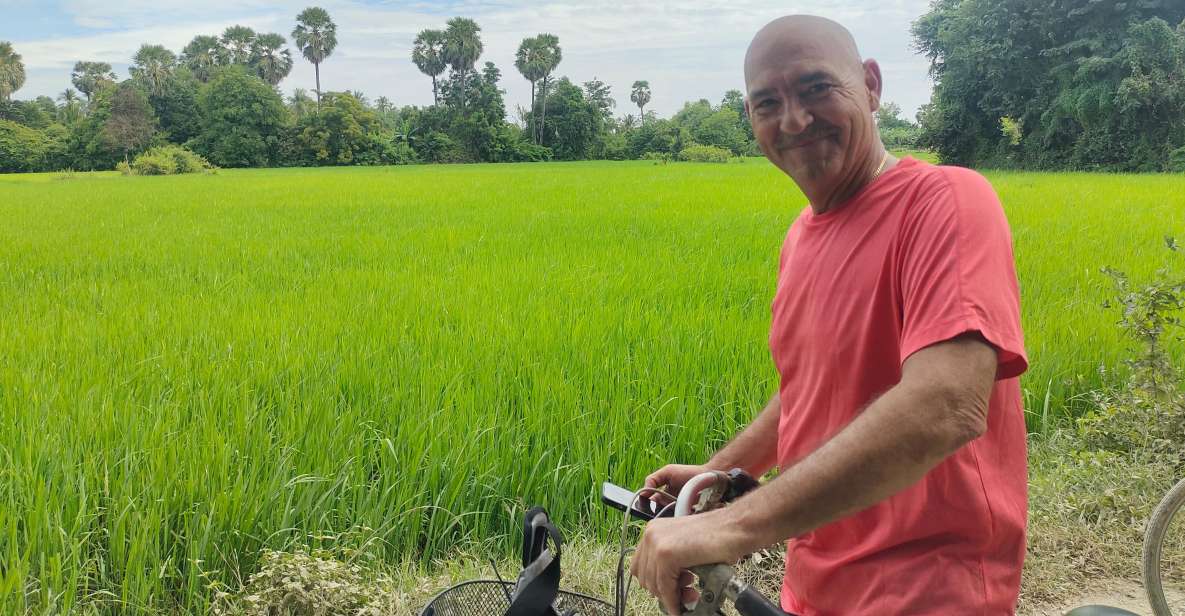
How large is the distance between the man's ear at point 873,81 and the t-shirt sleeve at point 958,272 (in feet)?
0.65

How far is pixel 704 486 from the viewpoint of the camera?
0.94 m

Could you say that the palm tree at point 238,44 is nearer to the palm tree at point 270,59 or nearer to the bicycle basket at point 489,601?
the palm tree at point 270,59

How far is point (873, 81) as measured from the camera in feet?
3.55

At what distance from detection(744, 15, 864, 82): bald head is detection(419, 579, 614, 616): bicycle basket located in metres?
0.78

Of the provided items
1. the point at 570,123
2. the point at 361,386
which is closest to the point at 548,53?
the point at 570,123

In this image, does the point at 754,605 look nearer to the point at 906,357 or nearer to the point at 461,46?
the point at 906,357

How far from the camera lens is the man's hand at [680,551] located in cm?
82

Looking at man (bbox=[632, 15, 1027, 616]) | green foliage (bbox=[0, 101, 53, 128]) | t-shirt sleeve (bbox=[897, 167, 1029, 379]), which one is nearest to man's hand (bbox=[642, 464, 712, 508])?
man (bbox=[632, 15, 1027, 616])

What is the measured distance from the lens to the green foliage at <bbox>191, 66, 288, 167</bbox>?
42.3 meters

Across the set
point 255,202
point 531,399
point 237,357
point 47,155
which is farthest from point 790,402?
point 47,155

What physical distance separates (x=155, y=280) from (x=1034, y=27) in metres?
24.5

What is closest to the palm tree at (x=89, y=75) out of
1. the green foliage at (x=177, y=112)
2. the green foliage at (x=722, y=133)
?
the green foliage at (x=177, y=112)

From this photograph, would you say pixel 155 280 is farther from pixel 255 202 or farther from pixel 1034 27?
pixel 1034 27

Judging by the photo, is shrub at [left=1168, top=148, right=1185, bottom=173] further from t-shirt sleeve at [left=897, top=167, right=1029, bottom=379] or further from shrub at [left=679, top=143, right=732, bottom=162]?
t-shirt sleeve at [left=897, top=167, right=1029, bottom=379]
